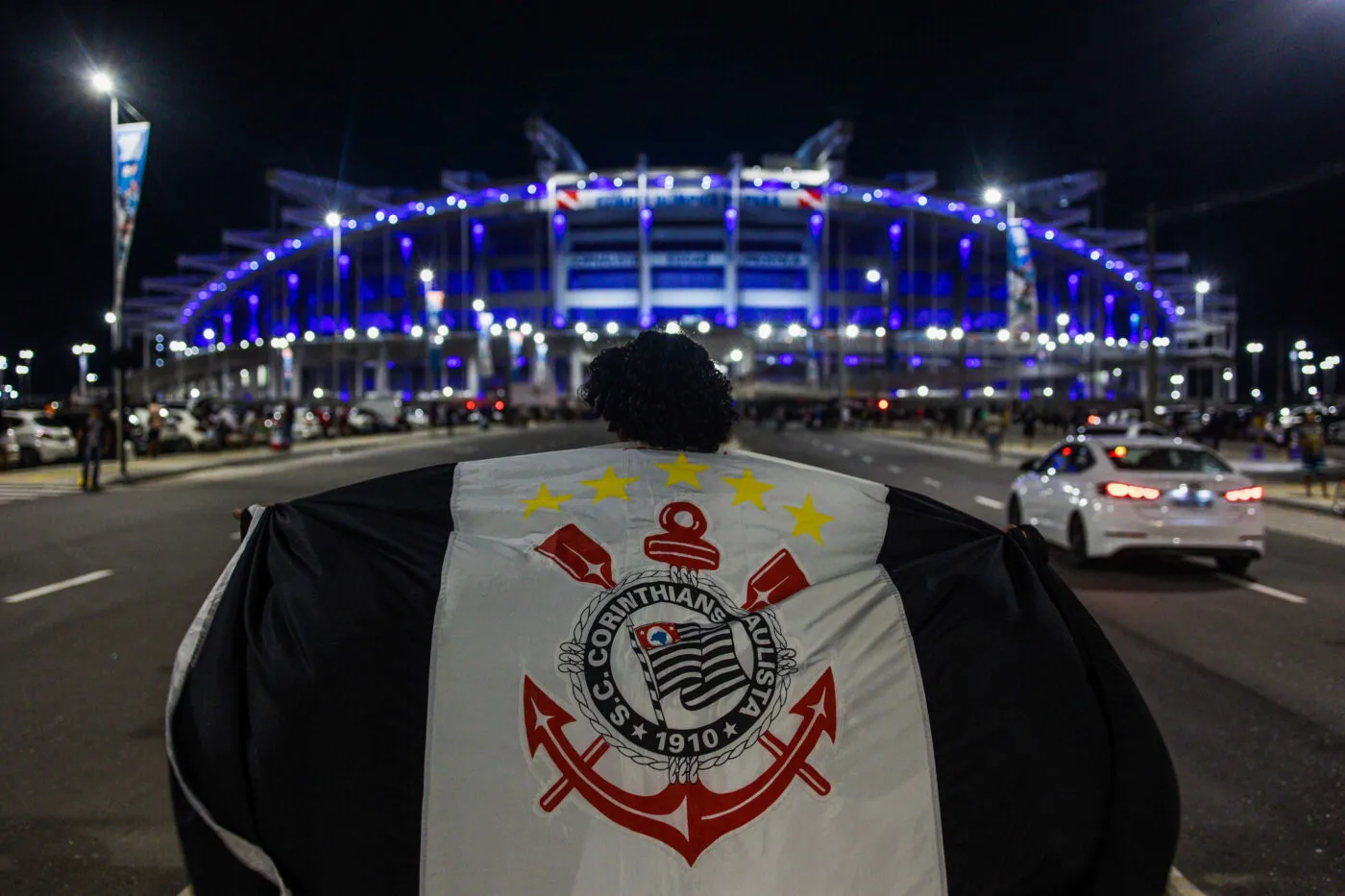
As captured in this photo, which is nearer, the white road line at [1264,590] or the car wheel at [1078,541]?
the white road line at [1264,590]

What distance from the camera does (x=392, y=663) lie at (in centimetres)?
252

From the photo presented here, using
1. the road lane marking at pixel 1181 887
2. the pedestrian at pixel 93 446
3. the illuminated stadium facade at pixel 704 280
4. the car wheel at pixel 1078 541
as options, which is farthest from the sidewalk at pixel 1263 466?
the illuminated stadium facade at pixel 704 280

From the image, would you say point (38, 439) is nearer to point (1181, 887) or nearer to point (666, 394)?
point (666, 394)

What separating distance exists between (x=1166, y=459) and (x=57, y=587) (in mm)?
11832

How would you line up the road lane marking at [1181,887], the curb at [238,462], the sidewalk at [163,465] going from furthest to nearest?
the sidewalk at [163,465] → the curb at [238,462] → the road lane marking at [1181,887]

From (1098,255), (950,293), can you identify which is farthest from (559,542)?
(1098,255)

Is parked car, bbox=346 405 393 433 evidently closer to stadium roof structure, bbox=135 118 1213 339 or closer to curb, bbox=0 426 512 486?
curb, bbox=0 426 512 486

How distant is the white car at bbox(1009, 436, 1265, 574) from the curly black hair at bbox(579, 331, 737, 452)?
980 centimetres

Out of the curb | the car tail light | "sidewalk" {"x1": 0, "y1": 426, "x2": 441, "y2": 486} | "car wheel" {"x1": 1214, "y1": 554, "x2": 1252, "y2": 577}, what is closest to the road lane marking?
the car tail light

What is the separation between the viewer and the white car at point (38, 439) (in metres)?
30.9

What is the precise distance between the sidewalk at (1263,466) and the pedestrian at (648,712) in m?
19.3

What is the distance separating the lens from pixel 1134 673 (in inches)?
298

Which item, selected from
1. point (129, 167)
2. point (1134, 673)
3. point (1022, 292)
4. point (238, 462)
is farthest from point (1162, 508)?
point (1022, 292)

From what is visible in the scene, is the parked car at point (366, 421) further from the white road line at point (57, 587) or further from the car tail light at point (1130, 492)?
the car tail light at point (1130, 492)
